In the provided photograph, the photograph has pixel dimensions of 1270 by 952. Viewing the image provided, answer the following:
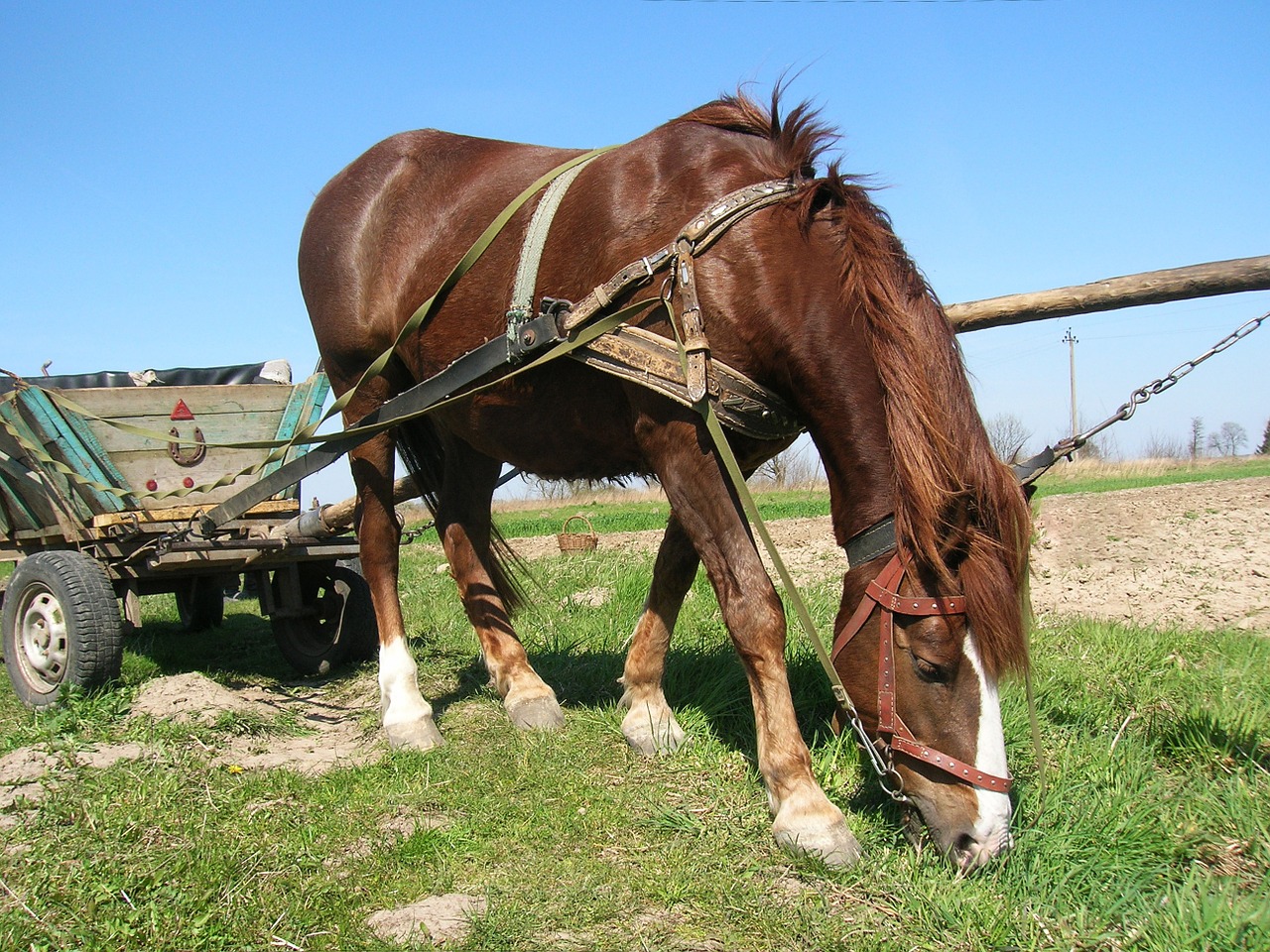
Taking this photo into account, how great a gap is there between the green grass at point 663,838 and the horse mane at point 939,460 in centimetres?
63

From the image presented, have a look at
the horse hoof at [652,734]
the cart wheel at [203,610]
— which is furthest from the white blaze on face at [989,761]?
the cart wheel at [203,610]

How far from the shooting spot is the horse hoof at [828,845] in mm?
2623

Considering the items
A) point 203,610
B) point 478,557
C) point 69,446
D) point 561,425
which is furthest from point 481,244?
point 203,610

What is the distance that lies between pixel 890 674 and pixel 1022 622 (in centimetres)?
38

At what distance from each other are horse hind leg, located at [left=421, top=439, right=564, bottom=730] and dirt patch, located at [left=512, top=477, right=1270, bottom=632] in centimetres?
262

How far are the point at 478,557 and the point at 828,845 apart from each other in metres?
2.49

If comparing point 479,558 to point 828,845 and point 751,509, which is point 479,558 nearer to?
point 751,509

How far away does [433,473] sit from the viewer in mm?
4844

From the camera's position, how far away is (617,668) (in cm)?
473

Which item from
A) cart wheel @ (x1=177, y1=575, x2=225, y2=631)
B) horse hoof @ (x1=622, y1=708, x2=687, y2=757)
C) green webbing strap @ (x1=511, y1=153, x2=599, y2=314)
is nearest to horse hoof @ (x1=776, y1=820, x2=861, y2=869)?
horse hoof @ (x1=622, y1=708, x2=687, y2=757)

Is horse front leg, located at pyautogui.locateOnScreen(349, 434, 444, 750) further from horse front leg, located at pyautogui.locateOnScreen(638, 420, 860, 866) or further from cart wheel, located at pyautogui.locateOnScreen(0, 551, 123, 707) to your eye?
horse front leg, located at pyautogui.locateOnScreen(638, 420, 860, 866)

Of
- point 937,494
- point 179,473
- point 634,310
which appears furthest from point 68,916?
point 179,473

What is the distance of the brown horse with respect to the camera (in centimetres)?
256

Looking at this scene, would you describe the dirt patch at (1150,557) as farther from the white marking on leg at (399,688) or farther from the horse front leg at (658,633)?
the white marking on leg at (399,688)
